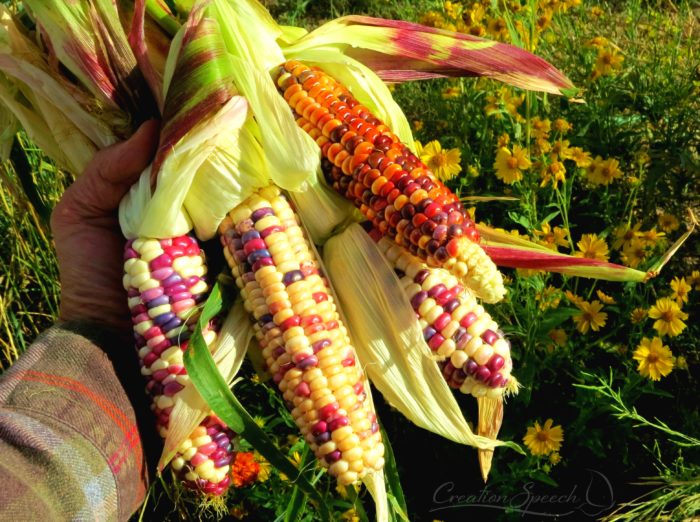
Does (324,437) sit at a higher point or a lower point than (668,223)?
higher

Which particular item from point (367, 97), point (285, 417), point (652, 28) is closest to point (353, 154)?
point (367, 97)

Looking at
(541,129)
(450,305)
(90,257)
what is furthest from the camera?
(541,129)

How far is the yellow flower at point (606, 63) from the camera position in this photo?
2.80m

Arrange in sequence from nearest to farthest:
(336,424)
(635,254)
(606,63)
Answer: (336,424), (635,254), (606,63)

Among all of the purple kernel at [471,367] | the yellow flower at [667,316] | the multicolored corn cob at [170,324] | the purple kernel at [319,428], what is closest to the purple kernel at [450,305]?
the purple kernel at [471,367]

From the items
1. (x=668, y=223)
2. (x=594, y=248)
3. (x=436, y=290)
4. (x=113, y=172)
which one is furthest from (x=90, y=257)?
(x=668, y=223)

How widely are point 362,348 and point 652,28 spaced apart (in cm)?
247

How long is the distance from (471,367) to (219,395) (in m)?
0.51

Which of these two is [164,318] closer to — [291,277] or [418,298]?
[291,277]

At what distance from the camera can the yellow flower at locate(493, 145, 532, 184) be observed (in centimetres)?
247

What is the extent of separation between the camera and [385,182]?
153 cm

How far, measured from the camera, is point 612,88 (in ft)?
10.0

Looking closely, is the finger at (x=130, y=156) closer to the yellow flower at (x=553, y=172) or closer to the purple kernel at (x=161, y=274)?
the purple kernel at (x=161, y=274)

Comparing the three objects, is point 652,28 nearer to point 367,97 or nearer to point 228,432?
point 367,97
